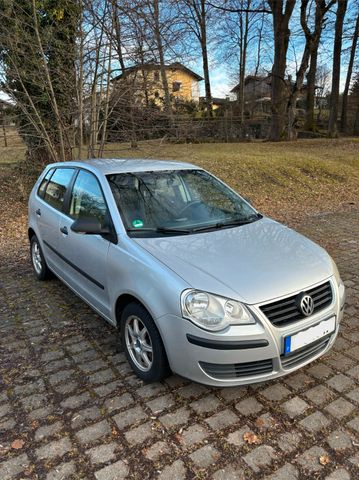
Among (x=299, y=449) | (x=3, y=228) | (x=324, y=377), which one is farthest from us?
(x=3, y=228)

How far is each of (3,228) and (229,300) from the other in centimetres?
659

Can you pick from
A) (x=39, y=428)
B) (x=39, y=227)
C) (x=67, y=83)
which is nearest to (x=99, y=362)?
(x=39, y=428)

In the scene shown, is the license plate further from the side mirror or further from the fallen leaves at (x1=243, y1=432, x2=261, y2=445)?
the side mirror

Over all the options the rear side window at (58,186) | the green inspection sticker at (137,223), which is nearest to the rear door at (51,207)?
the rear side window at (58,186)

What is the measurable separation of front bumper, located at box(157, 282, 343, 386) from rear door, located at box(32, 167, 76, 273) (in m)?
2.20

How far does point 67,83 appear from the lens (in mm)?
8148

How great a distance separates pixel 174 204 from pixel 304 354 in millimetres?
1727

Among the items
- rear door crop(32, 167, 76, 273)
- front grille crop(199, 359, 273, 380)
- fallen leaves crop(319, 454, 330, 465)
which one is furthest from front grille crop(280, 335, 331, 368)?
rear door crop(32, 167, 76, 273)

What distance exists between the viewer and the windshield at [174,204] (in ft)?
11.1

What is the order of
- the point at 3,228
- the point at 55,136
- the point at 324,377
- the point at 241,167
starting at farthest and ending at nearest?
the point at 241,167 → the point at 55,136 → the point at 3,228 → the point at 324,377

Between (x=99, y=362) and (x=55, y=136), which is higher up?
(x=55, y=136)

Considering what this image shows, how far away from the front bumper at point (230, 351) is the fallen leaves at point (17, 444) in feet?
3.42

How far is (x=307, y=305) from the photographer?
270cm

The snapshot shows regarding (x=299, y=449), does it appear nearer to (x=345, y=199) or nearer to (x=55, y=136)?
(x=55, y=136)
